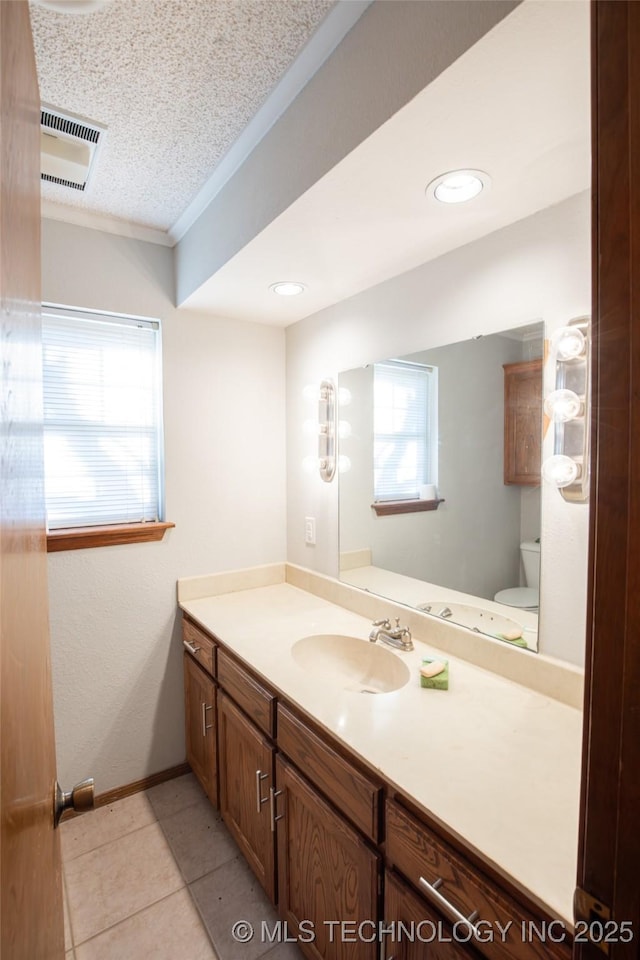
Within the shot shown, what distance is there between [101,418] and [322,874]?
1805mm

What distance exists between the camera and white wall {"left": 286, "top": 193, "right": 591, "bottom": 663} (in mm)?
1164

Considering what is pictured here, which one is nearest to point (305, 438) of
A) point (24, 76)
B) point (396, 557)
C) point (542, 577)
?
point (396, 557)

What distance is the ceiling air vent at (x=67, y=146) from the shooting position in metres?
1.32

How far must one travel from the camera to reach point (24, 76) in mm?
616

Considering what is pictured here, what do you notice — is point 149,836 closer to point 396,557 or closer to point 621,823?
point 396,557

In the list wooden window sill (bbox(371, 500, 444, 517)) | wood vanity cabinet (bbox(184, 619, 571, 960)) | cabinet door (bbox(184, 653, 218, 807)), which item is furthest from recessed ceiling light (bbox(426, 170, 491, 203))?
cabinet door (bbox(184, 653, 218, 807))

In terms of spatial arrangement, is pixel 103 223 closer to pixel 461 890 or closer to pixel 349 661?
pixel 349 661

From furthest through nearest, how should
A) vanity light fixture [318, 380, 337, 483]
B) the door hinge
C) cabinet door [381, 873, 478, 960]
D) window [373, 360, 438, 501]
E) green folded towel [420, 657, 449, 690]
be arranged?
1. vanity light fixture [318, 380, 337, 483]
2. window [373, 360, 438, 501]
3. green folded towel [420, 657, 449, 690]
4. cabinet door [381, 873, 478, 960]
5. the door hinge

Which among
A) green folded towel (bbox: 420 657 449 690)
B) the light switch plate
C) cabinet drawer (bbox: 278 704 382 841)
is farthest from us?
the light switch plate

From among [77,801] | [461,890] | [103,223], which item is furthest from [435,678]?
[103,223]

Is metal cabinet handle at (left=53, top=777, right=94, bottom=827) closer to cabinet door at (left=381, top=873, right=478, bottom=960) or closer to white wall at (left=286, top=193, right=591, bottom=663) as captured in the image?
cabinet door at (left=381, top=873, right=478, bottom=960)

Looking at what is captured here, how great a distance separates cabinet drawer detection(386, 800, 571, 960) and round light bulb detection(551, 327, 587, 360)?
112cm

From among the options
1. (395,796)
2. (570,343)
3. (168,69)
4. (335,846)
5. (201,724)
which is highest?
(168,69)

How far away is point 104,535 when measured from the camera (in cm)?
189
